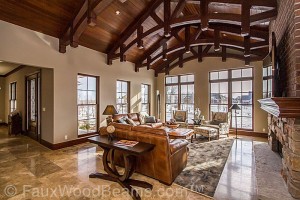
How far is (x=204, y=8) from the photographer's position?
441 centimetres

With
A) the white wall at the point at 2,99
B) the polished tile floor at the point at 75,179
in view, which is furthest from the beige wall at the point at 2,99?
the polished tile floor at the point at 75,179

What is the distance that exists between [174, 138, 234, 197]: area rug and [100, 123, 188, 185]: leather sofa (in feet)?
0.75

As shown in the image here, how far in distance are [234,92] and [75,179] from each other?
6.87m

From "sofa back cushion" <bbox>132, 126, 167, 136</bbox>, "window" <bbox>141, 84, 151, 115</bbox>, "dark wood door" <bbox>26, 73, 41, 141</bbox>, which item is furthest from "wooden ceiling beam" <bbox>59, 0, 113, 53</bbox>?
"window" <bbox>141, 84, 151, 115</bbox>

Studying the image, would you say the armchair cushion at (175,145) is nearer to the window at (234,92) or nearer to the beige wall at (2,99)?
the window at (234,92)

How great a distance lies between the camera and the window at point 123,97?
291 inches

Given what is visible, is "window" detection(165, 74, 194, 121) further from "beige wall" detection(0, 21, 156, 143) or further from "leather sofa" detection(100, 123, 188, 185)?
"leather sofa" detection(100, 123, 188, 185)

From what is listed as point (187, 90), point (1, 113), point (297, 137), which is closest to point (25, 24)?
point (297, 137)

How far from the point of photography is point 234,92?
23.8 feet

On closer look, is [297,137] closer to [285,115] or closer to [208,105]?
[285,115]

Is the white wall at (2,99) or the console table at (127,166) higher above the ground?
the white wall at (2,99)

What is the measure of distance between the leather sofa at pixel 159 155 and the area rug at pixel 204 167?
228 mm

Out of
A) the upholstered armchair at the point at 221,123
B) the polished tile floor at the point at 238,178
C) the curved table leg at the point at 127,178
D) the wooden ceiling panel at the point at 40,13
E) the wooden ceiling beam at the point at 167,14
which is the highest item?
the wooden ceiling beam at the point at 167,14

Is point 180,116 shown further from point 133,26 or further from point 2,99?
point 2,99
